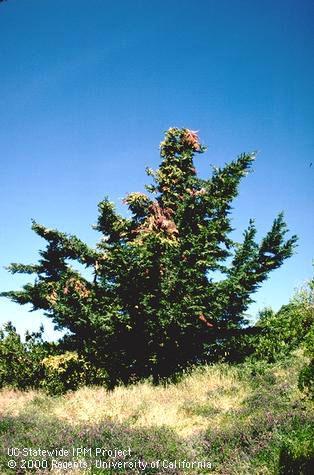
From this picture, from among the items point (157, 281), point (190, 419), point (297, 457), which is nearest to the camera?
point (297, 457)

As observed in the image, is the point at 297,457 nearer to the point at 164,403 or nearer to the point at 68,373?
the point at 164,403

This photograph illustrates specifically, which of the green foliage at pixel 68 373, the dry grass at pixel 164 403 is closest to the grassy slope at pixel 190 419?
the dry grass at pixel 164 403

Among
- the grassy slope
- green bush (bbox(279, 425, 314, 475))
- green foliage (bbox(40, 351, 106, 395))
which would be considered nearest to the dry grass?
the grassy slope

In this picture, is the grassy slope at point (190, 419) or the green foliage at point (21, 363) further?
the green foliage at point (21, 363)

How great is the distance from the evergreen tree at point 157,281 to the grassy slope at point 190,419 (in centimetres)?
144

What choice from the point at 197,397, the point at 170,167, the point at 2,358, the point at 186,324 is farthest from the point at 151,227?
the point at 2,358

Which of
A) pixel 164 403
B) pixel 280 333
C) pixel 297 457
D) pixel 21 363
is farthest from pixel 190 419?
pixel 21 363

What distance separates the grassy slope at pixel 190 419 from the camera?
22.2 ft

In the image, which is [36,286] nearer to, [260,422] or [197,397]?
[197,397]

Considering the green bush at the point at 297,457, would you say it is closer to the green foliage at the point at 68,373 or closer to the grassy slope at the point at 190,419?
the grassy slope at the point at 190,419

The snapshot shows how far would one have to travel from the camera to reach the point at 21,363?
1547 cm

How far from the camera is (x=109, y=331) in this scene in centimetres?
1324

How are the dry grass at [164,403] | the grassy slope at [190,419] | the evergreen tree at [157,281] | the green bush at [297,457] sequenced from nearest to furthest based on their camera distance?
the green bush at [297,457] → the grassy slope at [190,419] → the dry grass at [164,403] → the evergreen tree at [157,281]

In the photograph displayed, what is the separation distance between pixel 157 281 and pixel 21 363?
283 inches
